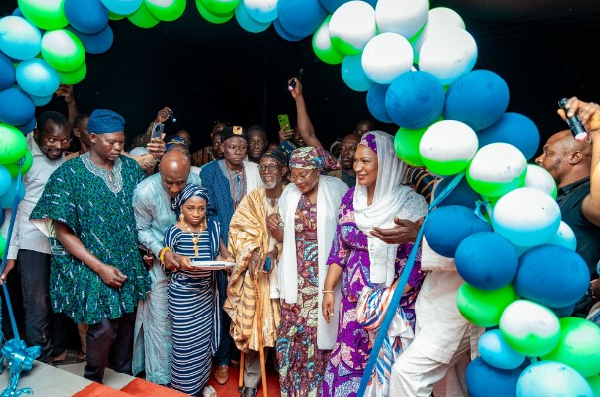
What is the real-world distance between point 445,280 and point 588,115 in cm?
97

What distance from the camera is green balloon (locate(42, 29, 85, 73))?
2752 millimetres

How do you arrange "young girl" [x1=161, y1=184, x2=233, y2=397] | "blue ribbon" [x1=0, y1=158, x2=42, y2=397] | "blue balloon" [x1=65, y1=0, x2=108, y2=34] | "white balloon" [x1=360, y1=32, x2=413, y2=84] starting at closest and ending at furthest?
1. "white balloon" [x1=360, y1=32, x2=413, y2=84]
2. "blue balloon" [x1=65, y1=0, x2=108, y2=34]
3. "blue ribbon" [x1=0, y1=158, x2=42, y2=397]
4. "young girl" [x1=161, y1=184, x2=233, y2=397]

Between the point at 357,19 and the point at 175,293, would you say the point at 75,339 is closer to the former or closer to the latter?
the point at 175,293

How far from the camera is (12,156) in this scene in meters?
2.81

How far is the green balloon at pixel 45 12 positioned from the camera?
8.79ft

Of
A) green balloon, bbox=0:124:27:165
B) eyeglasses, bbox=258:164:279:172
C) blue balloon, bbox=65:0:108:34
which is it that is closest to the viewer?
blue balloon, bbox=65:0:108:34

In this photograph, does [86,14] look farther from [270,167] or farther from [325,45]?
[270,167]

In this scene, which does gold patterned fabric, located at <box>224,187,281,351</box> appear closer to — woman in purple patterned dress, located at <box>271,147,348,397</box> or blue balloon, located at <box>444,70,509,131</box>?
woman in purple patterned dress, located at <box>271,147,348,397</box>

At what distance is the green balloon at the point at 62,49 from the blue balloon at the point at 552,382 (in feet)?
A: 9.31

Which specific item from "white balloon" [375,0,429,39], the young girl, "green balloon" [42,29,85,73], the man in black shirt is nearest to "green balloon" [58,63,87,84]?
"green balloon" [42,29,85,73]

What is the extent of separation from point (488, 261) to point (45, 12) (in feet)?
8.73

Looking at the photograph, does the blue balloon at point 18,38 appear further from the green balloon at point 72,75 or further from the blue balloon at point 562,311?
the blue balloon at point 562,311

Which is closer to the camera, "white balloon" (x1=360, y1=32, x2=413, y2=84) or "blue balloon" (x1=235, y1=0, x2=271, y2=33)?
"white balloon" (x1=360, y1=32, x2=413, y2=84)

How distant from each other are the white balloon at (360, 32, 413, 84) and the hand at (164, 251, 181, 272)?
5.85ft
